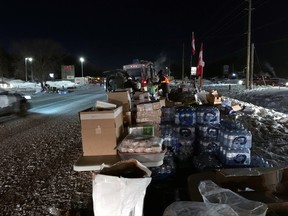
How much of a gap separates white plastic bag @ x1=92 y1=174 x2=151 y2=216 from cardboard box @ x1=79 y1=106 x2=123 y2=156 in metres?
1.71

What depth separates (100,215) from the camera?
7.82ft

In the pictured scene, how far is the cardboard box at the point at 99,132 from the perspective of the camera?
4.07 metres

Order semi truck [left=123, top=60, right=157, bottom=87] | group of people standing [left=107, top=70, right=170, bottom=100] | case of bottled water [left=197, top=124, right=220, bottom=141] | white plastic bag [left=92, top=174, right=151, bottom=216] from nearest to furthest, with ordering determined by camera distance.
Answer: white plastic bag [left=92, top=174, right=151, bottom=216] < case of bottled water [left=197, top=124, right=220, bottom=141] < group of people standing [left=107, top=70, right=170, bottom=100] < semi truck [left=123, top=60, right=157, bottom=87]

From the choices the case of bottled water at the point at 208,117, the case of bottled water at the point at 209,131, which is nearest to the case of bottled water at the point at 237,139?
the case of bottled water at the point at 209,131

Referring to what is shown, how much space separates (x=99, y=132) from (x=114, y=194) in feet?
6.11

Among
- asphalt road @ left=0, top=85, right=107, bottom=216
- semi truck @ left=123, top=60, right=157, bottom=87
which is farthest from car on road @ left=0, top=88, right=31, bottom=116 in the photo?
semi truck @ left=123, top=60, right=157, bottom=87

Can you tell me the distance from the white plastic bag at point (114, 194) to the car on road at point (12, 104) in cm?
1051

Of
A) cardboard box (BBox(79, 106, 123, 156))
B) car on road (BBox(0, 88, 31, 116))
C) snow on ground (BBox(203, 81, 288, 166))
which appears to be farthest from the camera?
car on road (BBox(0, 88, 31, 116))

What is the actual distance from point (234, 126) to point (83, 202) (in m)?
2.90

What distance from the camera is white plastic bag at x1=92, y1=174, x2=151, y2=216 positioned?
7.63 feet

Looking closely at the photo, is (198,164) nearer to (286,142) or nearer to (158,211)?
(158,211)

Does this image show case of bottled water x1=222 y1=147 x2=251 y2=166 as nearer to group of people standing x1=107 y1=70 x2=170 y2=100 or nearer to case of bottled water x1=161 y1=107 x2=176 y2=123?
case of bottled water x1=161 y1=107 x2=176 y2=123

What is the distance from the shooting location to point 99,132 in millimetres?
4105

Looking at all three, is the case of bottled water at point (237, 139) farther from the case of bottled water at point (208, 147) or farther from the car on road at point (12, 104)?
the car on road at point (12, 104)
